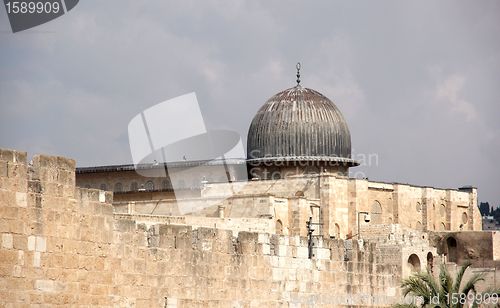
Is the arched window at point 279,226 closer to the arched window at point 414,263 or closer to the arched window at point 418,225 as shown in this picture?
the arched window at point 418,225

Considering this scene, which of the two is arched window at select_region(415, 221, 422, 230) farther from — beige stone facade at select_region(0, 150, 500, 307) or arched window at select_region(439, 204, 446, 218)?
beige stone facade at select_region(0, 150, 500, 307)

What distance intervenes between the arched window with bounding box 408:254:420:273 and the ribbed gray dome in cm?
2203

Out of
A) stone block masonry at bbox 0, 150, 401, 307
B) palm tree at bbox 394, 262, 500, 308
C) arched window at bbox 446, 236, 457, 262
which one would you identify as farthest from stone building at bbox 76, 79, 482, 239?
stone block masonry at bbox 0, 150, 401, 307

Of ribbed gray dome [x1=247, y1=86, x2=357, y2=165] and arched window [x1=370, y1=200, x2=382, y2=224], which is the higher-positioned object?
ribbed gray dome [x1=247, y1=86, x2=357, y2=165]

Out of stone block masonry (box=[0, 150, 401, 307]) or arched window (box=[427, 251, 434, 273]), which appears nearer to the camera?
stone block masonry (box=[0, 150, 401, 307])

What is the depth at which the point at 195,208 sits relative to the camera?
6694 cm

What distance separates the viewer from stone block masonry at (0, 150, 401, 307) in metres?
29.5

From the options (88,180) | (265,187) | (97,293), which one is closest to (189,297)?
(97,293)

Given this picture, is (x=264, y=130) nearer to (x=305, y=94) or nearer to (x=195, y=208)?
(x=305, y=94)

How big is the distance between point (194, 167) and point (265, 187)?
16.8ft

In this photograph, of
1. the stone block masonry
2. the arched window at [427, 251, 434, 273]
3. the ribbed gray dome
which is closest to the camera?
the stone block masonry

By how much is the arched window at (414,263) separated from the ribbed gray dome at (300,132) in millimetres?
22032

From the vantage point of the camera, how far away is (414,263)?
162 ft

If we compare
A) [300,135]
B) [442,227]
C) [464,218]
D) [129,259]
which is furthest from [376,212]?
[129,259]
